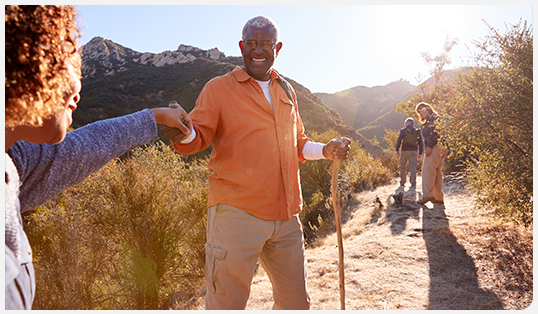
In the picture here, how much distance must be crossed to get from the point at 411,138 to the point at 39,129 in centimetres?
895

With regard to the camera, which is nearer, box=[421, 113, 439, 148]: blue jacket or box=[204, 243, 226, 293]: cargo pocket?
box=[204, 243, 226, 293]: cargo pocket

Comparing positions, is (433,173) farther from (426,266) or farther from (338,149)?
(338,149)

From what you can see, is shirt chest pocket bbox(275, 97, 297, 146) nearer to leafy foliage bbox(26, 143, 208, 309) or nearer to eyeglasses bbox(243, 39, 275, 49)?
eyeglasses bbox(243, 39, 275, 49)

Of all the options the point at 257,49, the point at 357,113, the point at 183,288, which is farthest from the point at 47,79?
the point at 357,113

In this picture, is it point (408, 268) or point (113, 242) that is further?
point (113, 242)

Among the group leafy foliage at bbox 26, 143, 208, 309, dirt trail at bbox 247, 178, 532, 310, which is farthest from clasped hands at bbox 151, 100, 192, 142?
leafy foliage at bbox 26, 143, 208, 309

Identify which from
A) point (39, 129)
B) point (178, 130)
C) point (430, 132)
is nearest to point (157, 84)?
point (430, 132)

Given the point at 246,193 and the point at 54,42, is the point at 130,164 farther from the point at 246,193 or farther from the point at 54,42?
the point at 54,42

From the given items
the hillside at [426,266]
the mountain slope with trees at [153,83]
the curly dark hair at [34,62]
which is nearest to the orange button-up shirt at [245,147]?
the curly dark hair at [34,62]

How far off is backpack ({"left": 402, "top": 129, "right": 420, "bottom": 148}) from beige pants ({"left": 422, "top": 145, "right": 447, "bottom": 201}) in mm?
2019

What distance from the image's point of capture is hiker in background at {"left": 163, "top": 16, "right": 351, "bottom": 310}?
1.66 metres

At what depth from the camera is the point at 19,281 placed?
74 centimetres

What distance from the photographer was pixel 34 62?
0.72 meters

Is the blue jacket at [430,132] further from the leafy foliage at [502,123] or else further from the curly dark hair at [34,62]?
the curly dark hair at [34,62]
